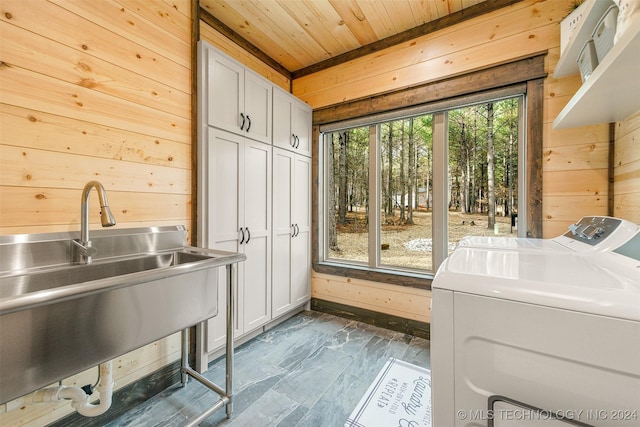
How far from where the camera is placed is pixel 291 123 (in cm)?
261

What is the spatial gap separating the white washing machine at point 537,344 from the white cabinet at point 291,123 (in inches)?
79.6

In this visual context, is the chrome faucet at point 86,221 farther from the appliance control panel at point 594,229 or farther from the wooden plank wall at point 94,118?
the appliance control panel at point 594,229

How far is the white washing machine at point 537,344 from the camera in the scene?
61 cm

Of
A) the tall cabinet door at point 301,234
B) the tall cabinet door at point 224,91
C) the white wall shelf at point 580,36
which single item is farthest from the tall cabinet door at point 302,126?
the white wall shelf at point 580,36

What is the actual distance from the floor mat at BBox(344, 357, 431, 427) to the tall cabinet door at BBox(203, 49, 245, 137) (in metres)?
2.05

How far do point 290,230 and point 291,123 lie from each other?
3.47ft

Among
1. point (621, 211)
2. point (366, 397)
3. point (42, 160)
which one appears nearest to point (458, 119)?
point (621, 211)

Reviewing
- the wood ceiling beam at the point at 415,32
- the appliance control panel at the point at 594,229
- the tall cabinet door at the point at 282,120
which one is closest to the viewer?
the appliance control panel at the point at 594,229

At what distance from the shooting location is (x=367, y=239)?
2.84m

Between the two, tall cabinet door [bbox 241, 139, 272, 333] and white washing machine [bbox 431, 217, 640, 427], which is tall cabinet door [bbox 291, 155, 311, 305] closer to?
tall cabinet door [bbox 241, 139, 272, 333]

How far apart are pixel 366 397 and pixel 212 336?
1.11m

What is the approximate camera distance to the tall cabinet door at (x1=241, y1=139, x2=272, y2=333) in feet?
7.04

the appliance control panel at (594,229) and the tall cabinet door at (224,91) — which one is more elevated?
the tall cabinet door at (224,91)

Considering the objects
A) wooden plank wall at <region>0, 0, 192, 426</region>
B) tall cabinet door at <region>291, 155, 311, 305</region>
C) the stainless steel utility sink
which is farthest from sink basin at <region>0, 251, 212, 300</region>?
tall cabinet door at <region>291, 155, 311, 305</region>
